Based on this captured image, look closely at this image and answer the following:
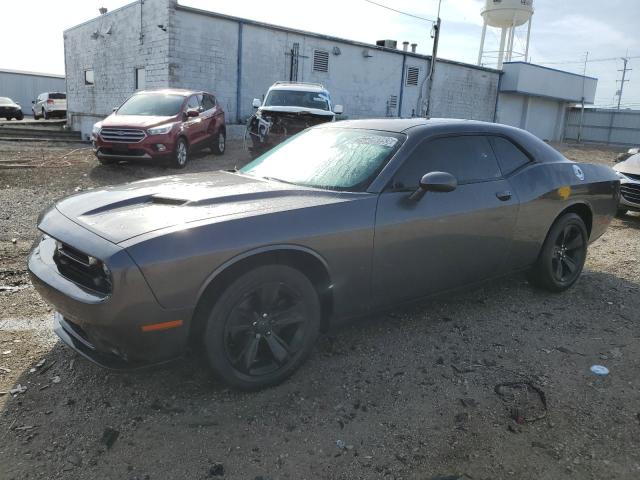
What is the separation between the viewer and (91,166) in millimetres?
11039

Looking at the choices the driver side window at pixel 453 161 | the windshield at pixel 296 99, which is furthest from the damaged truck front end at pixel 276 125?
the driver side window at pixel 453 161

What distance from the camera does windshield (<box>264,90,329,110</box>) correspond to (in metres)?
12.1

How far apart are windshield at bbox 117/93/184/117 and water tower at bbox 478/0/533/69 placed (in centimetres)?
2731

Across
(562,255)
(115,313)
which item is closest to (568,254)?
(562,255)

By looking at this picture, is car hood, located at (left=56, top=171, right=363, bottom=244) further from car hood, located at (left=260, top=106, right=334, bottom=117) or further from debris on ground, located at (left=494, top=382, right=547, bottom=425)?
car hood, located at (left=260, top=106, right=334, bottom=117)

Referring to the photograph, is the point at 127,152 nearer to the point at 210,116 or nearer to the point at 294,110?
the point at 210,116

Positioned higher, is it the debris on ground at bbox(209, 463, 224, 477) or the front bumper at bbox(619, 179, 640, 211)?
the front bumper at bbox(619, 179, 640, 211)

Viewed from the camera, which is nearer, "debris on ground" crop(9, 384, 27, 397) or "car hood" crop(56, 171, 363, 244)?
"car hood" crop(56, 171, 363, 244)

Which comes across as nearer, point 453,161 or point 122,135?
point 453,161

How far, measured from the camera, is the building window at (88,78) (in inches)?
907

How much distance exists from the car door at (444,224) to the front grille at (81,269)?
1.57 metres

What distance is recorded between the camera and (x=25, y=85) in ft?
137

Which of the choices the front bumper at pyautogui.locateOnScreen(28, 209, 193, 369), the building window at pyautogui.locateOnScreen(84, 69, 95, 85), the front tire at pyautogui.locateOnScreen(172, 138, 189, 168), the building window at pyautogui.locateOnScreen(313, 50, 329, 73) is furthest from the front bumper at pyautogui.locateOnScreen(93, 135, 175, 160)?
the building window at pyautogui.locateOnScreen(84, 69, 95, 85)

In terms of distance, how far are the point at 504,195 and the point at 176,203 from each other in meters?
2.48
